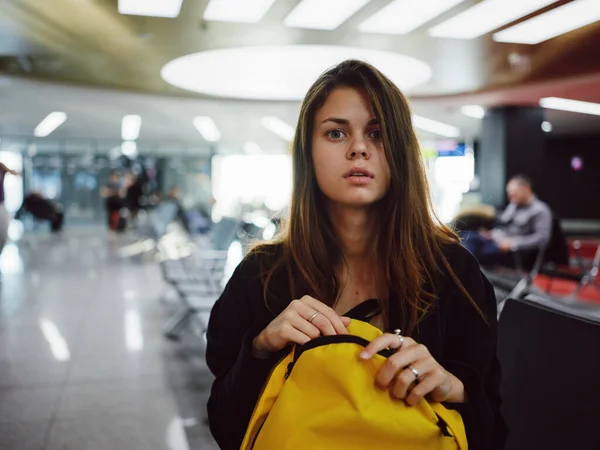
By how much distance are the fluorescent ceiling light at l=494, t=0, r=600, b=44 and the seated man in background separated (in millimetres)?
1903

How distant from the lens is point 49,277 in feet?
27.9

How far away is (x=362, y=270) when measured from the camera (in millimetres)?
1171

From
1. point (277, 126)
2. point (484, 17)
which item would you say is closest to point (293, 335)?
point (484, 17)

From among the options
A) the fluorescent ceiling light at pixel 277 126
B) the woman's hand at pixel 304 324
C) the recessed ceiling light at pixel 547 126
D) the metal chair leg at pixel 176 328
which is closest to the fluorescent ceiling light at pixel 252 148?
the fluorescent ceiling light at pixel 277 126

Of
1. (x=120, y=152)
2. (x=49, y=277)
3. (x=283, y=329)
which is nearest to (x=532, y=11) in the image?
(x=283, y=329)

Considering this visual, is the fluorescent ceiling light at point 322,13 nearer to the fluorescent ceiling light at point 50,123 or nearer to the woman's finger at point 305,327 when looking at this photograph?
the woman's finger at point 305,327

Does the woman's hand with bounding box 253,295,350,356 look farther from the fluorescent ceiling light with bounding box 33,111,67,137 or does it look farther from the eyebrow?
the fluorescent ceiling light with bounding box 33,111,67,137

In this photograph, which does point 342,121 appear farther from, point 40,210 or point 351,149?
point 40,210

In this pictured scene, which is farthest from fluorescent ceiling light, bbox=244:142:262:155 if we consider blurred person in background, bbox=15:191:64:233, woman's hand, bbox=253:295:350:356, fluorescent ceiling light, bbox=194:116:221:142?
woman's hand, bbox=253:295:350:356

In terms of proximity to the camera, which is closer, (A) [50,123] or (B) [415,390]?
(B) [415,390]

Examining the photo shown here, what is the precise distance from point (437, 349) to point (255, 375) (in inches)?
14.0

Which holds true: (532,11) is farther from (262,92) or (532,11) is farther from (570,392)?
(262,92)

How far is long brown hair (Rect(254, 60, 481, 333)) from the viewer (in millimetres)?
1060

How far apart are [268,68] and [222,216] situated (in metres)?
3.35
